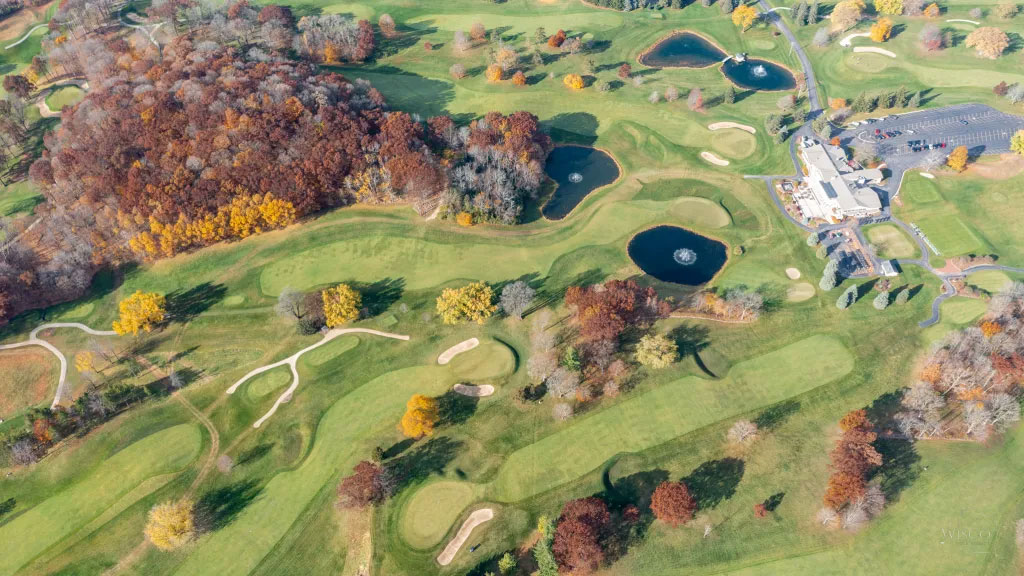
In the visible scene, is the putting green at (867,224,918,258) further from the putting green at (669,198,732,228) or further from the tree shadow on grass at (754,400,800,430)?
the tree shadow on grass at (754,400,800,430)

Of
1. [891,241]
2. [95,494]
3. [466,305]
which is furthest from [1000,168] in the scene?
[95,494]

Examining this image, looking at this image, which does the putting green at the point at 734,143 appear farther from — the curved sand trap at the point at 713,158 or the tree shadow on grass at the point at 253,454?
the tree shadow on grass at the point at 253,454

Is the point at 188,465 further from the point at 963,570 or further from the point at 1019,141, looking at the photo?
the point at 1019,141

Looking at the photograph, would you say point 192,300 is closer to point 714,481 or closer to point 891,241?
point 714,481

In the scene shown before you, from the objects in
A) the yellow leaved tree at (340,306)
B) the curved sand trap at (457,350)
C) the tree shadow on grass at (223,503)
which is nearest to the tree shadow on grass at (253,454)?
the tree shadow on grass at (223,503)

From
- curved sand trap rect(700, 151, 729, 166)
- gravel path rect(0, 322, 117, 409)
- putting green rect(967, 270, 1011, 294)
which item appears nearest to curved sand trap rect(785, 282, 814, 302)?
putting green rect(967, 270, 1011, 294)

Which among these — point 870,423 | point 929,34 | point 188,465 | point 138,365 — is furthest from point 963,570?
point 929,34
